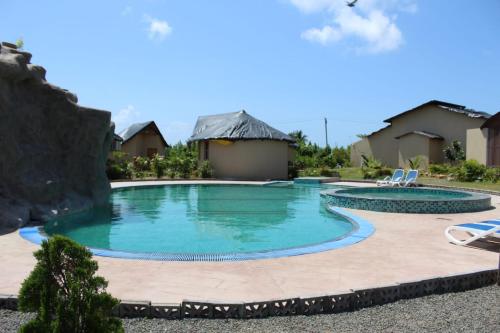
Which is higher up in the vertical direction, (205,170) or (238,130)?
(238,130)

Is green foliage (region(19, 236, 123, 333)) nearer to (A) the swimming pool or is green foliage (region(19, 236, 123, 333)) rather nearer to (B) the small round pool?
(A) the swimming pool

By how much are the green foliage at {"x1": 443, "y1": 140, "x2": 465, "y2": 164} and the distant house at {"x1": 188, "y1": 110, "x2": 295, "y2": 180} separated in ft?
38.0

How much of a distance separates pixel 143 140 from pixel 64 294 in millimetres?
38796

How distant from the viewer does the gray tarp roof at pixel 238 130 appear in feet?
90.3

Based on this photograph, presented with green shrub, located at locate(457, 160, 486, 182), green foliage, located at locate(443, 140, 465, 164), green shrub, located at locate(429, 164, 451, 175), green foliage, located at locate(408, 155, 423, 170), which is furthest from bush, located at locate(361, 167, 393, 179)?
green foliage, located at locate(443, 140, 465, 164)

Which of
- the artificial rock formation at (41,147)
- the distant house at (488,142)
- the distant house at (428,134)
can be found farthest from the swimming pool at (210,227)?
the distant house at (428,134)

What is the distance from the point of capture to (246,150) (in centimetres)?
2744

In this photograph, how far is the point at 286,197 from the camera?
1819cm

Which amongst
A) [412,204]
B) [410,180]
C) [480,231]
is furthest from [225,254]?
[410,180]

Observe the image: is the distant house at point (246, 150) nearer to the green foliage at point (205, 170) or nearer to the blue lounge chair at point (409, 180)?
the green foliage at point (205, 170)

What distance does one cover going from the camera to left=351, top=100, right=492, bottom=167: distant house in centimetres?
2936

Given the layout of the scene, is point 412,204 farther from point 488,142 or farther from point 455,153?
point 455,153

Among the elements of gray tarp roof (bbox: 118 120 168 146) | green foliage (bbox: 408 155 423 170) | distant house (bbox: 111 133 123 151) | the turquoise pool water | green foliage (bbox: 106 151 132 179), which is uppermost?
gray tarp roof (bbox: 118 120 168 146)

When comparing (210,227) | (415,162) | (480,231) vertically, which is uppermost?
(415,162)
